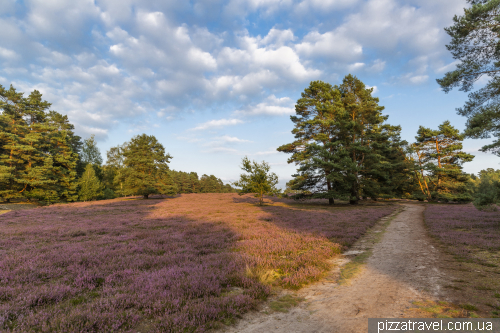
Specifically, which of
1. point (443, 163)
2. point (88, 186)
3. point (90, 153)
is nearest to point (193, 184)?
point (90, 153)

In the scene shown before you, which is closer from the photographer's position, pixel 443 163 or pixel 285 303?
pixel 285 303

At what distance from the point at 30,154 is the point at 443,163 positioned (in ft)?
232

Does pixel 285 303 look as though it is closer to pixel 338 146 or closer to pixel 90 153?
pixel 338 146

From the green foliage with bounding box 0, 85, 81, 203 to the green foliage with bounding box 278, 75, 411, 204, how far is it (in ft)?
127

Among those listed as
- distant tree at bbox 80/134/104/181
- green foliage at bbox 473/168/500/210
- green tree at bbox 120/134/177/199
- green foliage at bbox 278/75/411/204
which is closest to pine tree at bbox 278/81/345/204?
green foliage at bbox 278/75/411/204

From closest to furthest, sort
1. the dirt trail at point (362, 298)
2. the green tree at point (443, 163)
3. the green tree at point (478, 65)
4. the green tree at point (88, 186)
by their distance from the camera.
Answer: the dirt trail at point (362, 298), the green tree at point (478, 65), the green tree at point (443, 163), the green tree at point (88, 186)

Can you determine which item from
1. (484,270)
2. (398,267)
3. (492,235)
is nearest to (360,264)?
(398,267)

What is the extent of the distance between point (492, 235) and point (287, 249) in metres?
9.69

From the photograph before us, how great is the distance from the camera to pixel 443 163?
36.7 metres

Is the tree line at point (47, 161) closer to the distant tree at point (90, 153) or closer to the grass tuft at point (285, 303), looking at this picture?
the distant tree at point (90, 153)

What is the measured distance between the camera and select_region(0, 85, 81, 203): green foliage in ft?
101

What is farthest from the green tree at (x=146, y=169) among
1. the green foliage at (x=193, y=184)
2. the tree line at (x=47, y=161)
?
the green foliage at (x=193, y=184)

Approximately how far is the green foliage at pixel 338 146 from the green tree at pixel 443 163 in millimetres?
5328

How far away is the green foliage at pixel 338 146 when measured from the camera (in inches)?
1069
